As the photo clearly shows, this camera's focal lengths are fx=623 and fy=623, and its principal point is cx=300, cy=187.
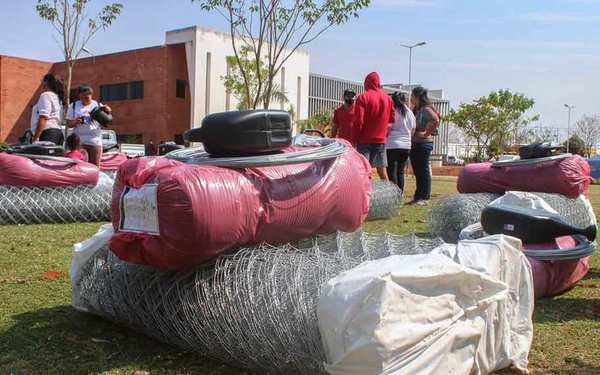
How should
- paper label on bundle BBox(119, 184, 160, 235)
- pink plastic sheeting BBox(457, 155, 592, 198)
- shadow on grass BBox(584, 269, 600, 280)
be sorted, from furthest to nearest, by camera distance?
pink plastic sheeting BBox(457, 155, 592, 198), shadow on grass BBox(584, 269, 600, 280), paper label on bundle BBox(119, 184, 160, 235)

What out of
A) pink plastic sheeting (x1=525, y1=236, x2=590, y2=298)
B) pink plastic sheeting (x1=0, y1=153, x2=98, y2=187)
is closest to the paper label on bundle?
pink plastic sheeting (x1=525, y1=236, x2=590, y2=298)

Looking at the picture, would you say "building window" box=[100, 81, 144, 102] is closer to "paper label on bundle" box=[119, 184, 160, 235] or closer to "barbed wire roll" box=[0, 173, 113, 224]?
"barbed wire roll" box=[0, 173, 113, 224]

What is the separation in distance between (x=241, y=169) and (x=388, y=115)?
584cm

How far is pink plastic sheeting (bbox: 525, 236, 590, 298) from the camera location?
12.0 ft

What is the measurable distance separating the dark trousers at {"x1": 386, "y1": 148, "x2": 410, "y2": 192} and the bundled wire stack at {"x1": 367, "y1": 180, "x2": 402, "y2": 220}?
1651 mm

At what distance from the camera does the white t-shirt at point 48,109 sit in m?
8.46

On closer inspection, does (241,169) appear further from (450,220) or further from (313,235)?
(450,220)

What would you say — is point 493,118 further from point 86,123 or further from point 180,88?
point 86,123

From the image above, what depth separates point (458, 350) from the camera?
2232mm

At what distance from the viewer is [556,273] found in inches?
148

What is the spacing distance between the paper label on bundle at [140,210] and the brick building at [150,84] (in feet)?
144

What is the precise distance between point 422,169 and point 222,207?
677cm

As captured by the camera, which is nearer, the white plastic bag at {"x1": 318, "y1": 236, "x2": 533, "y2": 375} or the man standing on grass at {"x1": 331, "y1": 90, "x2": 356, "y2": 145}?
the white plastic bag at {"x1": 318, "y1": 236, "x2": 533, "y2": 375}

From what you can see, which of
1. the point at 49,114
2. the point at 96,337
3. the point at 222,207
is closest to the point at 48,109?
the point at 49,114
